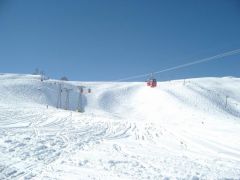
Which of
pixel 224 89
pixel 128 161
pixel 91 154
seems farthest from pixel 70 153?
Result: pixel 224 89

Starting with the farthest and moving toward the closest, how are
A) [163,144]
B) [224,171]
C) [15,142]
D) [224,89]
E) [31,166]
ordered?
[224,89] → [163,144] → [15,142] → [224,171] → [31,166]

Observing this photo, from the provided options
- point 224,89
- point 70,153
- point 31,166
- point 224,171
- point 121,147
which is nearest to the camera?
point 31,166

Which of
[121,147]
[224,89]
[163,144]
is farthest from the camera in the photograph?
[224,89]

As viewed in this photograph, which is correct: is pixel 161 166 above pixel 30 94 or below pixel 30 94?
below

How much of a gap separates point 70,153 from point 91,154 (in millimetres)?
864

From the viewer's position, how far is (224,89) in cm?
9056

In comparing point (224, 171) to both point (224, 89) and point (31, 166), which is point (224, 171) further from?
point (224, 89)

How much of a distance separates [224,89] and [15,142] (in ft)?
275

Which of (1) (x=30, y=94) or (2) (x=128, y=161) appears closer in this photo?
(2) (x=128, y=161)

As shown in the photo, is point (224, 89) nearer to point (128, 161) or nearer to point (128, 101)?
point (128, 101)

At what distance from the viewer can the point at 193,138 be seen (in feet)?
66.8

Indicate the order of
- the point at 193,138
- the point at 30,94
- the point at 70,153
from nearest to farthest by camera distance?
the point at 70,153, the point at 193,138, the point at 30,94

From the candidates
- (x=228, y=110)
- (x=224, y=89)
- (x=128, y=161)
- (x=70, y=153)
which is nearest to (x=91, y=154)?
(x=70, y=153)

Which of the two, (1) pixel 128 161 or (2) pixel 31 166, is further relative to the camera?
(1) pixel 128 161
